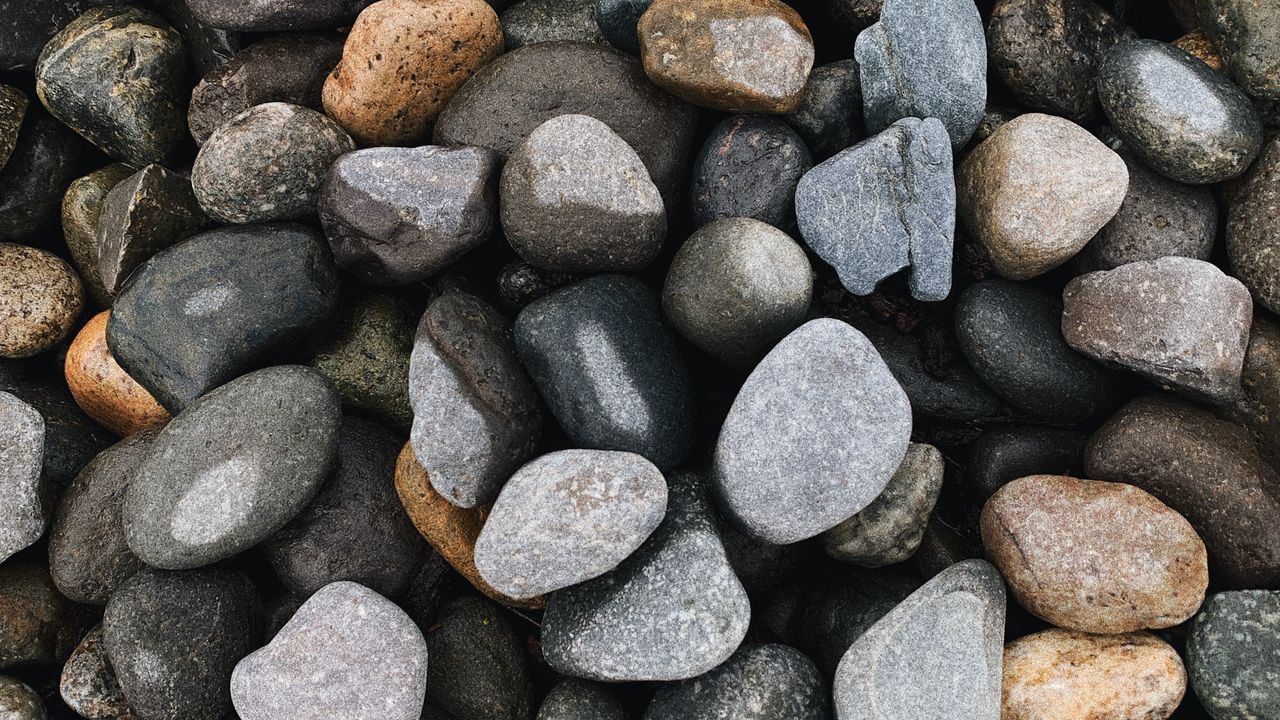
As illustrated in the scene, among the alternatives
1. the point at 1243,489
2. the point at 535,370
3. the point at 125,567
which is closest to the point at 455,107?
the point at 535,370

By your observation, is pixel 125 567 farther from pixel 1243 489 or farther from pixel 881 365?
pixel 1243 489

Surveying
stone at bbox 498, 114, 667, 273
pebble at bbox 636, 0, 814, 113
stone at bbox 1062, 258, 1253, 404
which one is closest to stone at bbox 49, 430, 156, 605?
stone at bbox 498, 114, 667, 273

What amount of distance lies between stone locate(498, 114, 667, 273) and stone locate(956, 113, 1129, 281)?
2.84 ft

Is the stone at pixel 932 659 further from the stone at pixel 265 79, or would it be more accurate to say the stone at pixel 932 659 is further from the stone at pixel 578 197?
the stone at pixel 265 79

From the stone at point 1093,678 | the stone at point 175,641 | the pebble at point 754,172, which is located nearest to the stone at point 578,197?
the pebble at point 754,172

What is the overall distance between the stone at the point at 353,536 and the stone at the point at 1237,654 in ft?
6.50

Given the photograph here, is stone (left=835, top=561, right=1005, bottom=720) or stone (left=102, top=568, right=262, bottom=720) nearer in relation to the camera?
stone (left=835, top=561, right=1005, bottom=720)

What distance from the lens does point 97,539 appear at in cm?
252

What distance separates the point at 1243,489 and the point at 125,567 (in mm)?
Answer: 2903

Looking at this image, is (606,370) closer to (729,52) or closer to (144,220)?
(729,52)

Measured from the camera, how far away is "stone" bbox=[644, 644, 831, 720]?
7.10ft

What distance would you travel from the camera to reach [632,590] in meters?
2.18

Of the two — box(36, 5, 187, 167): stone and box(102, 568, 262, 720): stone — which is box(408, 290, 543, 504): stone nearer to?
box(102, 568, 262, 720): stone

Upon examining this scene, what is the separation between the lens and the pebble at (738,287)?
226 centimetres
